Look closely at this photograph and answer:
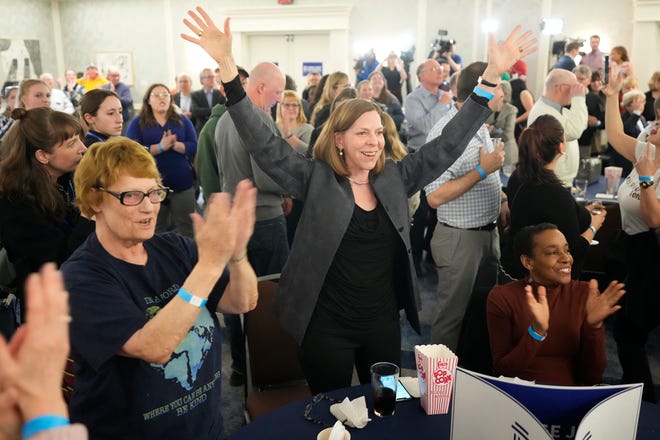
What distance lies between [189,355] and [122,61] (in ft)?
41.4

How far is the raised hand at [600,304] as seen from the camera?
1958 mm

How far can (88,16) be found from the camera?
12.9 metres

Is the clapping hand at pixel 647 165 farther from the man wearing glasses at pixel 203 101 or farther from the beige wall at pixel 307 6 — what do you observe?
the beige wall at pixel 307 6

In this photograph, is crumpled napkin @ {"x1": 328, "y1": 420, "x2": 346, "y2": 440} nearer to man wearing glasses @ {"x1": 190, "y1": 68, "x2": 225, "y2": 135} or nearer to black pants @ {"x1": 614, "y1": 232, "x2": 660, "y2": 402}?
black pants @ {"x1": 614, "y1": 232, "x2": 660, "y2": 402}

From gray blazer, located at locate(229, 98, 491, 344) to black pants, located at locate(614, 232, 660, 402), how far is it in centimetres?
128

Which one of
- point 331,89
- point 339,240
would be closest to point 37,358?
point 339,240

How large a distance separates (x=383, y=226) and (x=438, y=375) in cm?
64

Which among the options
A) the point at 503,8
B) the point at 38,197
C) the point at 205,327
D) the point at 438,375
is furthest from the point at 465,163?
the point at 503,8

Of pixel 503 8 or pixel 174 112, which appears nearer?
pixel 174 112

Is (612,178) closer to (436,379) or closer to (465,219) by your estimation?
(465,219)

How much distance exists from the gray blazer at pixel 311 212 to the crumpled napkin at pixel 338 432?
0.60 metres

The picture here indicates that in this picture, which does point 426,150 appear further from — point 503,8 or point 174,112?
point 503,8

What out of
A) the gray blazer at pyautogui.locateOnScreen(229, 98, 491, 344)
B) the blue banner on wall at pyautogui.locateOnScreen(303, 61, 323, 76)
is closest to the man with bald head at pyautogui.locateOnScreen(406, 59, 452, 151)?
the gray blazer at pyautogui.locateOnScreen(229, 98, 491, 344)

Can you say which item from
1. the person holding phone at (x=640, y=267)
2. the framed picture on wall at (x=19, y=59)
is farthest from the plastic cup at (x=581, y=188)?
the framed picture on wall at (x=19, y=59)
